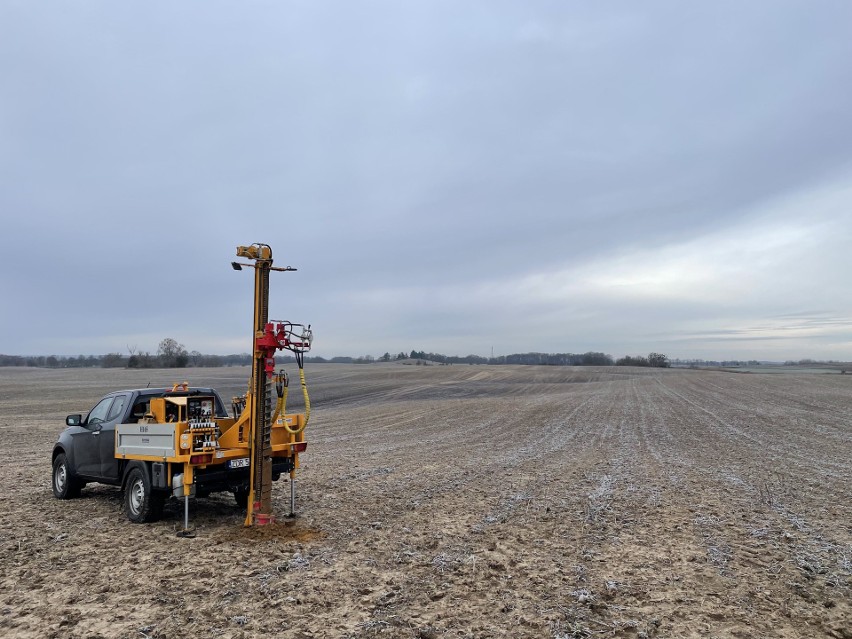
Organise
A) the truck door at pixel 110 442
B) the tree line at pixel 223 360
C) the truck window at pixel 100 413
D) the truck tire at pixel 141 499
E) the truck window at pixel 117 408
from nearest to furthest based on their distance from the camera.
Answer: the truck tire at pixel 141 499
the truck door at pixel 110 442
the truck window at pixel 117 408
the truck window at pixel 100 413
the tree line at pixel 223 360

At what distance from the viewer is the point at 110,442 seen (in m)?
8.68

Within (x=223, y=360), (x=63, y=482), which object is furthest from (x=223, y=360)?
(x=63, y=482)

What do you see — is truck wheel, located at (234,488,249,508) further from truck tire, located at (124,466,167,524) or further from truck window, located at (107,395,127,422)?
truck window, located at (107,395,127,422)

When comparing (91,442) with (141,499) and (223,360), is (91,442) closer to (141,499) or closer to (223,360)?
(141,499)

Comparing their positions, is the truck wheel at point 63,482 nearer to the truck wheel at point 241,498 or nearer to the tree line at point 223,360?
the truck wheel at point 241,498

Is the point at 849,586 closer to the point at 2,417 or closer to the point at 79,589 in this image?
the point at 79,589

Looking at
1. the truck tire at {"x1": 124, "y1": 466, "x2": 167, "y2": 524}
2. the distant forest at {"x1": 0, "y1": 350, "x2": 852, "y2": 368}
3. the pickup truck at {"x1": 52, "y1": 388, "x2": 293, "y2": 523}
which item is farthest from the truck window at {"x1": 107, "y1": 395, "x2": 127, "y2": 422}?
the distant forest at {"x1": 0, "y1": 350, "x2": 852, "y2": 368}

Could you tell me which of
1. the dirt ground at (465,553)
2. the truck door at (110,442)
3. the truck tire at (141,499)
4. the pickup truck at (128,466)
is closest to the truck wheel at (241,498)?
the pickup truck at (128,466)

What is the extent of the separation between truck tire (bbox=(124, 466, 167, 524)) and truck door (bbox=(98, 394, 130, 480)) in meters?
0.64

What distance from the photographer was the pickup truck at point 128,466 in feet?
24.7

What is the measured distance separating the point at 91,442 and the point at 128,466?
1.42 m

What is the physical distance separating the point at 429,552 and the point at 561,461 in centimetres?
736

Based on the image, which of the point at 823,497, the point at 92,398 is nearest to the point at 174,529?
the point at 823,497

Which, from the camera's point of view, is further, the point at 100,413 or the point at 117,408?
the point at 100,413
